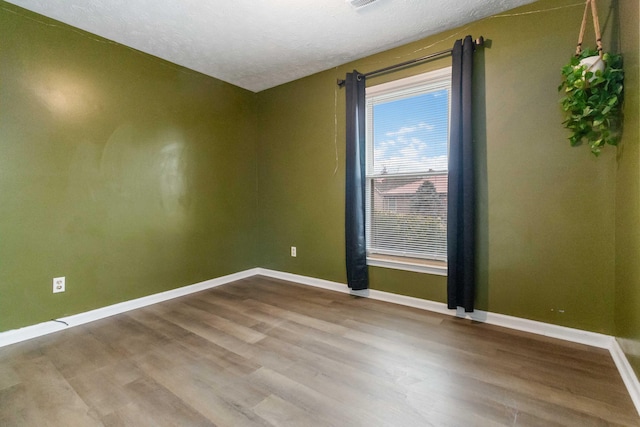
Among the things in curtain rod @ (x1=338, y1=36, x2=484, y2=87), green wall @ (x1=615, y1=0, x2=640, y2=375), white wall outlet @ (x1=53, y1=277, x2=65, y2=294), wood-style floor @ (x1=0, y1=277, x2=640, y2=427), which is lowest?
wood-style floor @ (x1=0, y1=277, x2=640, y2=427)

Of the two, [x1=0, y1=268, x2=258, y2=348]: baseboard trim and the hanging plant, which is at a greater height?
the hanging plant

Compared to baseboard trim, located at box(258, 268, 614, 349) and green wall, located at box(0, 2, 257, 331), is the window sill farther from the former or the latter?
green wall, located at box(0, 2, 257, 331)

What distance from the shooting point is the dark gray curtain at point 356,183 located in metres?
2.95

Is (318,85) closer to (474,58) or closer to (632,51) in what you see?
(474,58)

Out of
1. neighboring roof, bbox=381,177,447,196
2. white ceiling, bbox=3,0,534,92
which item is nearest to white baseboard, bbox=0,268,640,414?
neighboring roof, bbox=381,177,447,196

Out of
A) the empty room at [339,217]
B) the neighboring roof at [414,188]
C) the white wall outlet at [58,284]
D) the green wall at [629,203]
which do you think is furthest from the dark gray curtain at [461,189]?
the white wall outlet at [58,284]

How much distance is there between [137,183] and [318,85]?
A: 7.23ft

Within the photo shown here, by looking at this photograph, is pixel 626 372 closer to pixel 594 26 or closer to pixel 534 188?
pixel 534 188

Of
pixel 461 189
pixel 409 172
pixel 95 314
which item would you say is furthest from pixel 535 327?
pixel 95 314

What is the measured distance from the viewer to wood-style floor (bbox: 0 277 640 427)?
138 cm

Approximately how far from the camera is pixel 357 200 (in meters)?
2.95

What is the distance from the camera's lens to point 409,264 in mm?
2766

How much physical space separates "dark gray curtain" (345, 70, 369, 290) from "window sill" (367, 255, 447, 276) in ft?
0.41

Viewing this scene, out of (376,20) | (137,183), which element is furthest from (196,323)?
(376,20)
